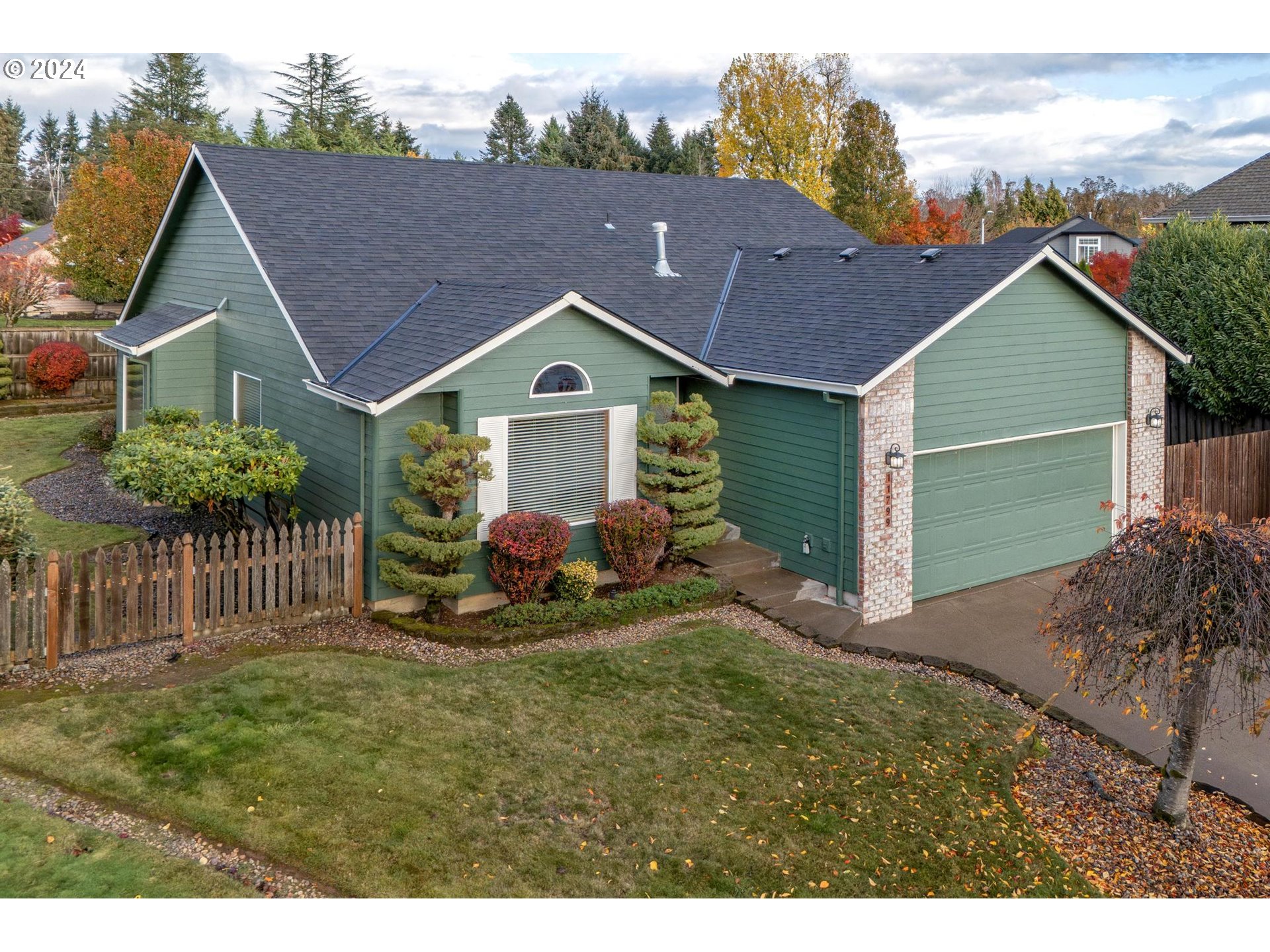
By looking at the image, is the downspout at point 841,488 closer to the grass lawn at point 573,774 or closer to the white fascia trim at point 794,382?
the white fascia trim at point 794,382

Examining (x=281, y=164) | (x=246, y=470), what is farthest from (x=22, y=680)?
(x=281, y=164)

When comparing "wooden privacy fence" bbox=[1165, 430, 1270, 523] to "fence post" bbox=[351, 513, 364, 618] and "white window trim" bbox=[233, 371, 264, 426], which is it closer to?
"fence post" bbox=[351, 513, 364, 618]

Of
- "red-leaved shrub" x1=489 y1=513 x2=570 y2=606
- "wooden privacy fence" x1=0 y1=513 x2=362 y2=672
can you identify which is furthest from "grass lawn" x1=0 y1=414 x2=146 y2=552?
"red-leaved shrub" x1=489 y1=513 x2=570 y2=606

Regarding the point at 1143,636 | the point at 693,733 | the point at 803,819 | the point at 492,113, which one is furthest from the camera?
the point at 492,113

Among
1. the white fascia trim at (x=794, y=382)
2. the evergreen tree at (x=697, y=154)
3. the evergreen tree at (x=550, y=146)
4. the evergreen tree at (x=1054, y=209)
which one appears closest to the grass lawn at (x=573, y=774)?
the white fascia trim at (x=794, y=382)

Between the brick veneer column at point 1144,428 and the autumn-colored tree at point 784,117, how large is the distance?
81.3 feet

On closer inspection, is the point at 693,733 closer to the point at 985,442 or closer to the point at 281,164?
the point at 985,442

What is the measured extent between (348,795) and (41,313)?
4435cm

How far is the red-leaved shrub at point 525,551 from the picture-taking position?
38.7ft

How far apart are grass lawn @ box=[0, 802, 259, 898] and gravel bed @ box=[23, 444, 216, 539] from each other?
804cm

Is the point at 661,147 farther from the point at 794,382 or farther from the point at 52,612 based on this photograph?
the point at 52,612

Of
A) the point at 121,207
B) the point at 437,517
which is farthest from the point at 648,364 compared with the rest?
the point at 121,207

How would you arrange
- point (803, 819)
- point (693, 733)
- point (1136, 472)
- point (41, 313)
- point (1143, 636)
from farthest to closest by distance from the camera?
point (41, 313)
point (1136, 472)
point (693, 733)
point (803, 819)
point (1143, 636)

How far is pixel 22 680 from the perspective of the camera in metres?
9.57
